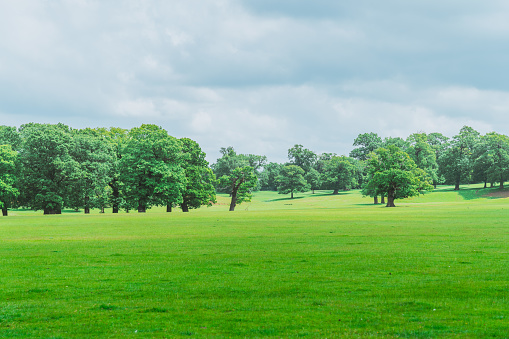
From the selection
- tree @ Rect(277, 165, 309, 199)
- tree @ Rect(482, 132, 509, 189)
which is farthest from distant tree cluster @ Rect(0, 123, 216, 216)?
tree @ Rect(482, 132, 509, 189)

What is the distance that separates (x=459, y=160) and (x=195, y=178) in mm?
96905

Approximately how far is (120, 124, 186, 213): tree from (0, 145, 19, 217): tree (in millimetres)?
15481

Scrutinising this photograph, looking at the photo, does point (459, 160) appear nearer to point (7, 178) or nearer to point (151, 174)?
point (151, 174)

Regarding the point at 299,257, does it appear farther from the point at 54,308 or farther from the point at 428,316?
the point at 54,308

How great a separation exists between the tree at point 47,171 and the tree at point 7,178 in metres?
1.32

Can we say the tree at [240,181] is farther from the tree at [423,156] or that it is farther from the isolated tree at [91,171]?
the tree at [423,156]

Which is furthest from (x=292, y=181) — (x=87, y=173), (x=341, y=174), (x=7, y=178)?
(x=7, y=178)

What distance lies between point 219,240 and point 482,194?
11309cm

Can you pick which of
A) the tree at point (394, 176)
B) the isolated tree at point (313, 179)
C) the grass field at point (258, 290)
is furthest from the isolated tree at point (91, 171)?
the isolated tree at point (313, 179)

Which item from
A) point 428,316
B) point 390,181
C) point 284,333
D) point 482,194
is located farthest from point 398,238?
point 482,194

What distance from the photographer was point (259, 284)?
516 inches

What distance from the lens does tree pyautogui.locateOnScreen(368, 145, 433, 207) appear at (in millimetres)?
87438

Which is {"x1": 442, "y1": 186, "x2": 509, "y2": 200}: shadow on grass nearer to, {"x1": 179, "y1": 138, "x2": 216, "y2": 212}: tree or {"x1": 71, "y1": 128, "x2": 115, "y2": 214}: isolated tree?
{"x1": 179, "y1": 138, "x2": 216, "y2": 212}: tree

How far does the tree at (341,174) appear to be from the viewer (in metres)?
157
